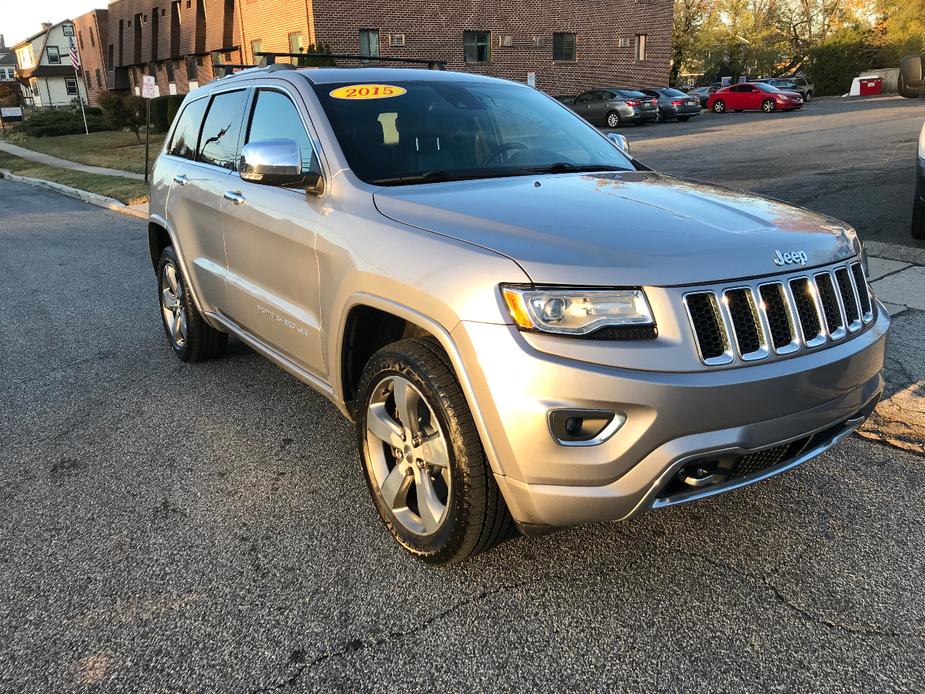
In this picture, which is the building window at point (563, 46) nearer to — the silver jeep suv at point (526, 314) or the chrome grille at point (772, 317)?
the silver jeep suv at point (526, 314)

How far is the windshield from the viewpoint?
3408mm

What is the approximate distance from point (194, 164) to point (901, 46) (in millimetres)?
57452

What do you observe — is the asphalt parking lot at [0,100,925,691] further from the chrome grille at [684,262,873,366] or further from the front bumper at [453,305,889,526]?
the chrome grille at [684,262,873,366]

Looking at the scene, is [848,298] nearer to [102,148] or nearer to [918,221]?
[918,221]

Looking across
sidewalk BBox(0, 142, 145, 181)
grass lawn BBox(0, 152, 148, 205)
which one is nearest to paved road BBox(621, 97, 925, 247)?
grass lawn BBox(0, 152, 148, 205)

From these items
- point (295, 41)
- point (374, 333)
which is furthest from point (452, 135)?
point (295, 41)

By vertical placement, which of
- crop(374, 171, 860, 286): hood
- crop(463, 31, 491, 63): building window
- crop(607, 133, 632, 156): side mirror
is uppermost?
crop(463, 31, 491, 63): building window

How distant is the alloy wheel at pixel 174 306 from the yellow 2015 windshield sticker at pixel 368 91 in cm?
205

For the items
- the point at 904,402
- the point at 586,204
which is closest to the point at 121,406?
the point at 586,204

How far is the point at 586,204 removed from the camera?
9.39 feet

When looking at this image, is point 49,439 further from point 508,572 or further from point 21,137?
point 21,137

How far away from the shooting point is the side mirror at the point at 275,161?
3.20 meters

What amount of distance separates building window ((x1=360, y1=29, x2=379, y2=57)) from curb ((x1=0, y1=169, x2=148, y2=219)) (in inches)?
606

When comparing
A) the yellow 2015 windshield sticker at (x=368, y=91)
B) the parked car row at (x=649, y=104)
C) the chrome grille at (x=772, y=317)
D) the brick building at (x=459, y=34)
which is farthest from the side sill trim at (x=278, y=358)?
the brick building at (x=459, y=34)
